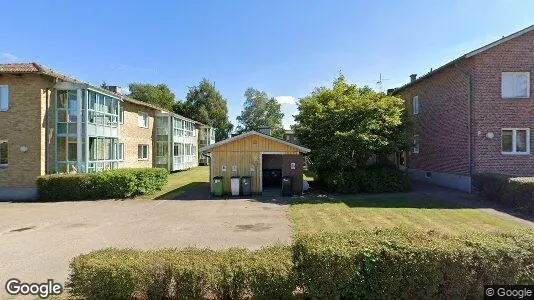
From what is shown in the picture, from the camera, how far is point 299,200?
17047mm

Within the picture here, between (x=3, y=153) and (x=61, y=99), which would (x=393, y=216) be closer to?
(x=61, y=99)

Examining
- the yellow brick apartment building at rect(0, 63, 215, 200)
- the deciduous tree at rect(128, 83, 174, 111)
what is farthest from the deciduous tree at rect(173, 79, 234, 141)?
the yellow brick apartment building at rect(0, 63, 215, 200)

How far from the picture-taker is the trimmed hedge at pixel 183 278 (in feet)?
15.8

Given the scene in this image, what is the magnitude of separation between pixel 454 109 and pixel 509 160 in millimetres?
3994

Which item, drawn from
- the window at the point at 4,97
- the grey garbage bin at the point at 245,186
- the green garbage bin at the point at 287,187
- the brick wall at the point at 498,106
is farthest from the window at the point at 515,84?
the window at the point at 4,97

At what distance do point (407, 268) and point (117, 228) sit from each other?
9.97 metres

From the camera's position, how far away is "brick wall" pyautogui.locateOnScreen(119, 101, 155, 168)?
1056 inches

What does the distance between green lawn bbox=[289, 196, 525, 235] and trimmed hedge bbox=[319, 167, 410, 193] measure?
257 centimetres

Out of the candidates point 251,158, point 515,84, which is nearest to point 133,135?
point 251,158

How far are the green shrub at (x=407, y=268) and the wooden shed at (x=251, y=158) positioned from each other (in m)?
14.3

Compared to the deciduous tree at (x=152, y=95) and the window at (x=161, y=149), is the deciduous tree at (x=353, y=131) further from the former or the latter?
the deciduous tree at (x=152, y=95)

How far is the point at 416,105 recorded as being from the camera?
25.8 metres

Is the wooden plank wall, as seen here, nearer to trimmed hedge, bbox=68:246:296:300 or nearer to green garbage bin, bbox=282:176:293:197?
green garbage bin, bbox=282:176:293:197

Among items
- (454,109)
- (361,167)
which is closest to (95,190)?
(361,167)
